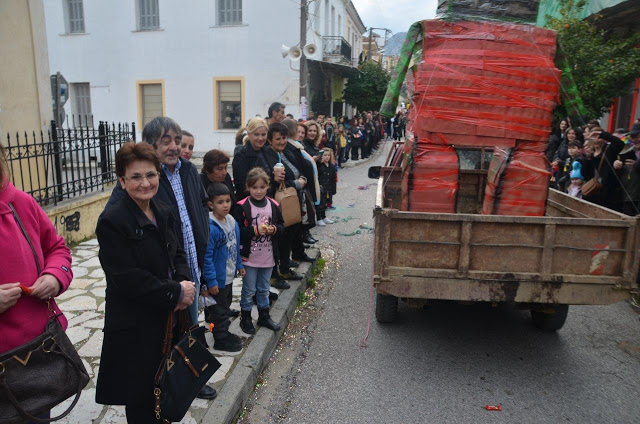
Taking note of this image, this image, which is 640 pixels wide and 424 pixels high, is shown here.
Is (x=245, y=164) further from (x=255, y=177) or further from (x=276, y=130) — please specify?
(x=255, y=177)

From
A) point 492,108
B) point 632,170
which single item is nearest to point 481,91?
point 492,108

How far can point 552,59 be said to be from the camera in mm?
4238

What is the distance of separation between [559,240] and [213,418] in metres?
2.78

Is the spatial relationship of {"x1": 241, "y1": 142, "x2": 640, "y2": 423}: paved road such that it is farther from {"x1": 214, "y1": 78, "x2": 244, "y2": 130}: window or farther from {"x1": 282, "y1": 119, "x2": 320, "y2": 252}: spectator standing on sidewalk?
{"x1": 214, "y1": 78, "x2": 244, "y2": 130}: window

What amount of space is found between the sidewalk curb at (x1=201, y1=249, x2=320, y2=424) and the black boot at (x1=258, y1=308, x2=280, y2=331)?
0.16 ft

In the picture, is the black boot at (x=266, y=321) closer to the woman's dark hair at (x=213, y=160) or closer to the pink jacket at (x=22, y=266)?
the woman's dark hair at (x=213, y=160)

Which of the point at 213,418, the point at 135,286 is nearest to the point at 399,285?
the point at 213,418

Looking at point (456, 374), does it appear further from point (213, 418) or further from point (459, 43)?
point (459, 43)

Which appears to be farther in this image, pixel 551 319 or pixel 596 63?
pixel 596 63

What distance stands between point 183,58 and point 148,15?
2.25 metres

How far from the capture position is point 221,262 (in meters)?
3.76

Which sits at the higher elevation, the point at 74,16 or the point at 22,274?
the point at 74,16

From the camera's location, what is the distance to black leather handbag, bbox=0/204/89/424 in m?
1.94

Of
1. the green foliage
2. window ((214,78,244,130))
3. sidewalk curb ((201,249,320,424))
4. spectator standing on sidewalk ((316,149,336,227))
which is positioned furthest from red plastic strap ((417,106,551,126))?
window ((214,78,244,130))
